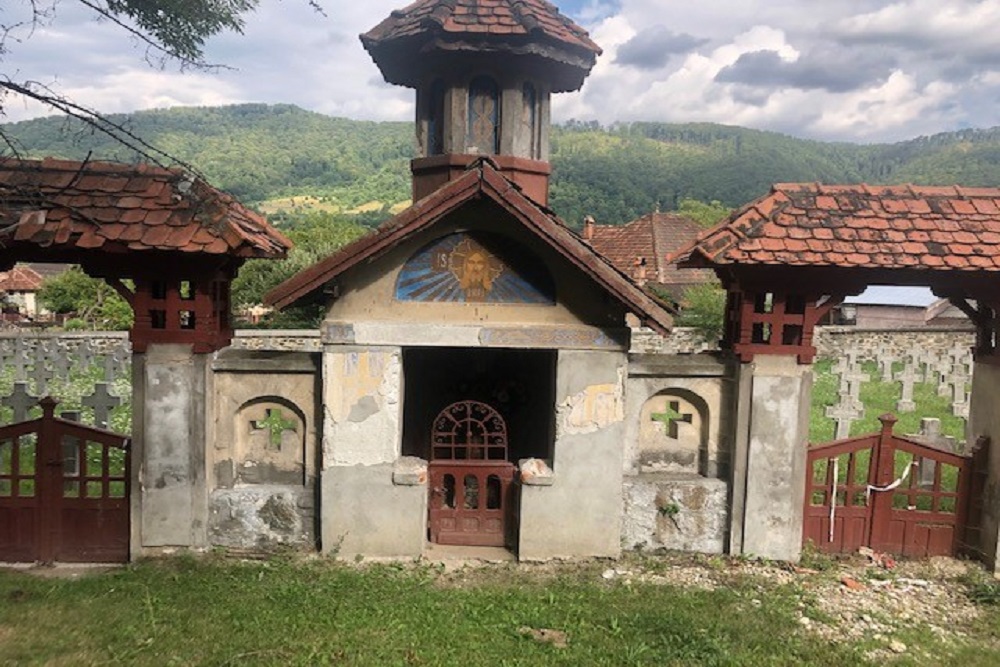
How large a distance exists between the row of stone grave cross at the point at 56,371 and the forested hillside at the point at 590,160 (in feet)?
143

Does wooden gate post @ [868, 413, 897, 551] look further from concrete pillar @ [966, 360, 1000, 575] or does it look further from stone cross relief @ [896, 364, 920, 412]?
stone cross relief @ [896, 364, 920, 412]

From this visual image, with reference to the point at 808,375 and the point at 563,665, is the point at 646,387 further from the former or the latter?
the point at 563,665

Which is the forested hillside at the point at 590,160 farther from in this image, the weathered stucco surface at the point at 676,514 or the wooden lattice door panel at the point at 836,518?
the wooden lattice door panel at the point at 836,518

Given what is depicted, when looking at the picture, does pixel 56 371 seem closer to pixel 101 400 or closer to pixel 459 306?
pixel 101 400

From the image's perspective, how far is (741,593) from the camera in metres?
7.20

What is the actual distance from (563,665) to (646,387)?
10.7 ft

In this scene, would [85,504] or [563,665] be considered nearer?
[563,665]

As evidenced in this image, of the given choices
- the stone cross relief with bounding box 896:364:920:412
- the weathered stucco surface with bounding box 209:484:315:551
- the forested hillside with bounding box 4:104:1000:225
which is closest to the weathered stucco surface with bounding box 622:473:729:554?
the weathered stucco surface with bounding box 209:484:315:551

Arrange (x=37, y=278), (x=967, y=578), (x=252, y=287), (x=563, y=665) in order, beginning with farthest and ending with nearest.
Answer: (x=37, y=278), (x=252, y=287), (x=967, y=578), (x=563, y=665)

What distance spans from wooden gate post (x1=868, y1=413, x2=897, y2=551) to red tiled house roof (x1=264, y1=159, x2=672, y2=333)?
3.14 m

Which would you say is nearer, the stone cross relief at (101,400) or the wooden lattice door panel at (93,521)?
the wooden lattice door panel at (93,521)

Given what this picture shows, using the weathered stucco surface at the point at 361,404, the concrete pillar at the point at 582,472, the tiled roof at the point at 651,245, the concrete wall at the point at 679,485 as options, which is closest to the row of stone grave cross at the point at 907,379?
the concrete wall at the point at 679,485

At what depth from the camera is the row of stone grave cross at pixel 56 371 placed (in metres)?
12.7

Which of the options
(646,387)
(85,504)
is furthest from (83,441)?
(646,387)
